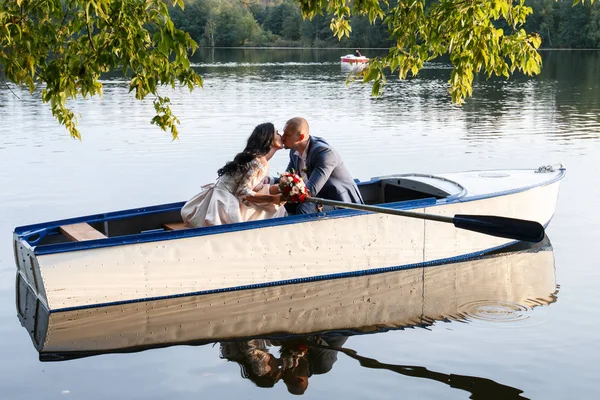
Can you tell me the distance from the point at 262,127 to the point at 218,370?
2765 mm

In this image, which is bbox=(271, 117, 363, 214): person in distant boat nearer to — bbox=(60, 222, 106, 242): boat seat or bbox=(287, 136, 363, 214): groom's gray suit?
bbox=(287, 136, 363, 214): groom's gray suit

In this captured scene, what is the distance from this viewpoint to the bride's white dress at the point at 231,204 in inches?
336

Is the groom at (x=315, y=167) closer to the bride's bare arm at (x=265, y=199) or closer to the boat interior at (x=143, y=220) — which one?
the bride's bare arm at (x=265, y=199)

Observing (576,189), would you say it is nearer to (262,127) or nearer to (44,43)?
(262,127)

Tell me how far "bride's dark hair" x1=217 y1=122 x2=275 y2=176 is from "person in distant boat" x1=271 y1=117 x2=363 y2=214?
0.33 m

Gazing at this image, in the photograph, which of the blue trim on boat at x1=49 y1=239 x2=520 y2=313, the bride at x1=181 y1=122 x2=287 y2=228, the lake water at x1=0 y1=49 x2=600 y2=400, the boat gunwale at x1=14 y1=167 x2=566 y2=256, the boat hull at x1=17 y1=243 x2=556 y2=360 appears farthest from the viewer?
the bride at x1=181 y1=122 x2=287 y2=228

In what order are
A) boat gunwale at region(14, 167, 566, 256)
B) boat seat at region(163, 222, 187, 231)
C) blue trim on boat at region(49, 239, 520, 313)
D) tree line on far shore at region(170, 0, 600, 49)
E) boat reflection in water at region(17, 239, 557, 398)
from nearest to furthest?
boat reflection in water at region(17, 239, 557, 398) → boat gunwale at region(14, 167, 566, 256) → blue trim on boat at region(49, 239, 520, 313) → boat seat at region(163, 222, 187, 231) → tree line on far shore at region(170, 0, 600, 49)

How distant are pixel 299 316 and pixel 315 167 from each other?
1.62 m

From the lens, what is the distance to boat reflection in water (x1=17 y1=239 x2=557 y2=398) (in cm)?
697

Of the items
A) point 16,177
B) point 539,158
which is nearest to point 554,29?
point 539,158

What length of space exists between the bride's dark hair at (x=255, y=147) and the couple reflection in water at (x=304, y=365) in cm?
197

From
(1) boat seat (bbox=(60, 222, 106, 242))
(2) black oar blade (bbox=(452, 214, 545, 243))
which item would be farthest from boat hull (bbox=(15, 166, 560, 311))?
(2) black oar blade (bbox=(452, 214, 545, 243))

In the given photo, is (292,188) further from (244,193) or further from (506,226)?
(506,226)

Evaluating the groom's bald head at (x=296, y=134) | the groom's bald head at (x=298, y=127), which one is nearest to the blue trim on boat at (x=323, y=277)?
the groom's bald head at (x=296, y=134)
